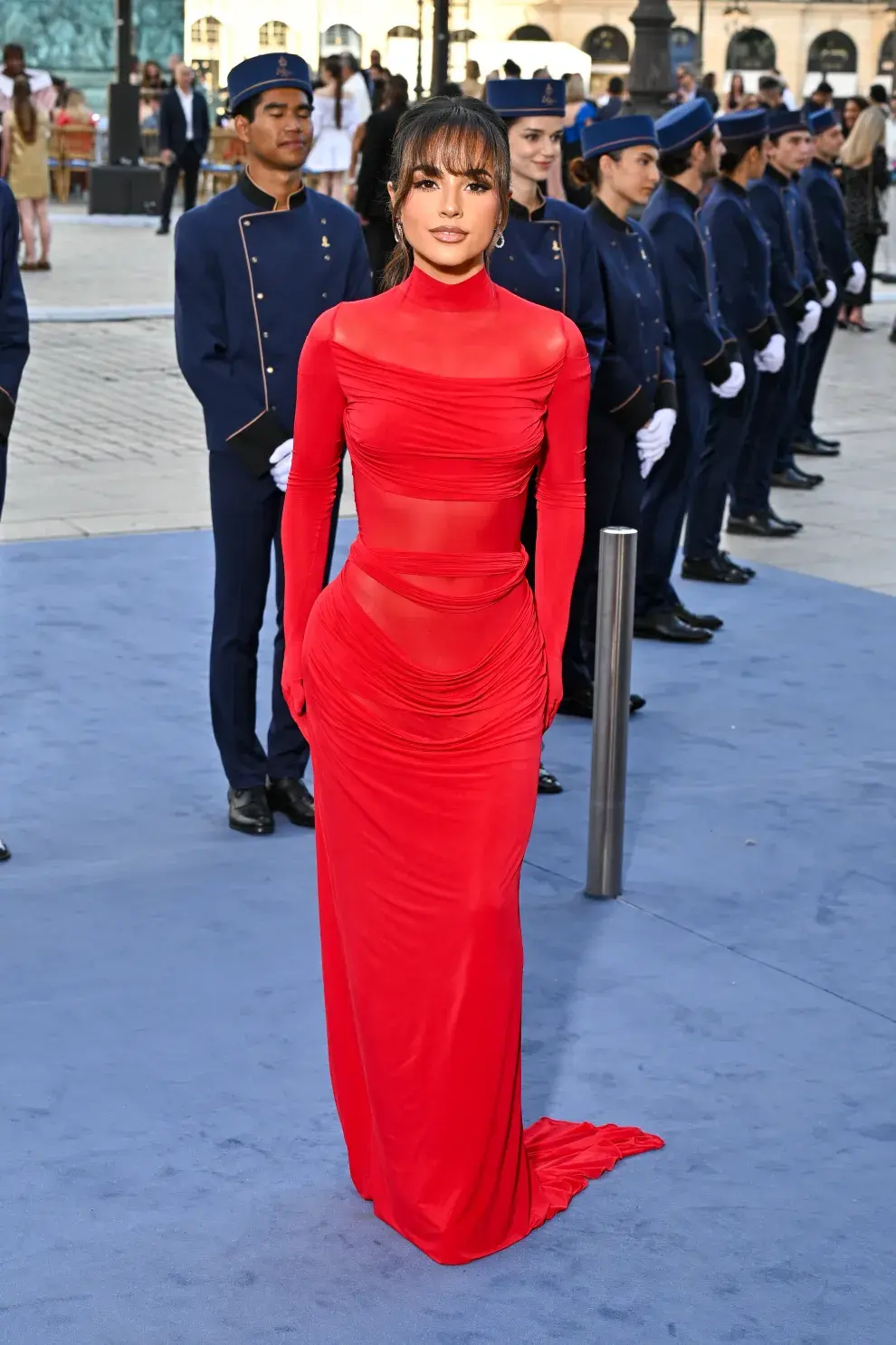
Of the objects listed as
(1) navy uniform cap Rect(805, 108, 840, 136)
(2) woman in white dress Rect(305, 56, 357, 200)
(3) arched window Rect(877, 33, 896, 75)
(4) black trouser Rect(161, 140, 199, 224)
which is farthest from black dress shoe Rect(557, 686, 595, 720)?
(3) arched window Rect(877, 33, 896, 75)

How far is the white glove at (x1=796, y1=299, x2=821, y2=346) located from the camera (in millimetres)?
10430

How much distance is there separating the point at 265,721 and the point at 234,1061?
2.56 metres

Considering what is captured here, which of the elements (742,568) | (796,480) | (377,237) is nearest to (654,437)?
(742,568)

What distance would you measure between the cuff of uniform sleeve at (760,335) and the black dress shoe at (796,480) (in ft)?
6.92

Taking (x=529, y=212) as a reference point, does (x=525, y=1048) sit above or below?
below

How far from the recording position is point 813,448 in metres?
12.4

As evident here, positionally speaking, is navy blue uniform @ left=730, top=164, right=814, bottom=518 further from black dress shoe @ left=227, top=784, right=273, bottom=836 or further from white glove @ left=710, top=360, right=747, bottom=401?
black dress shoe @ left=227, top=784, right=273, bottom=836

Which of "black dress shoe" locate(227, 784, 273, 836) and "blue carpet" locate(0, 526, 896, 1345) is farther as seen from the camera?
"black dress shoe" locate(227, 784, 273, 836)

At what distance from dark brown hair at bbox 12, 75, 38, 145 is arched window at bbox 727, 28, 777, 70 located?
73.5 meters

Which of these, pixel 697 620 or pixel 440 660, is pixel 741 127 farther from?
pixel 440 660

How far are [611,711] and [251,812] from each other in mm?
1207

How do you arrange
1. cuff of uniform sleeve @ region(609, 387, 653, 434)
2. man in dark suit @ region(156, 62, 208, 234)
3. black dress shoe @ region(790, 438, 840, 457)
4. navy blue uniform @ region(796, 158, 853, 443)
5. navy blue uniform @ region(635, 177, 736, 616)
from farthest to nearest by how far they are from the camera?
man in dark suit @ region(156, 62, 208, 234)
black dress shoe @ region(790, 438, 840, 457)
navy blue uniform @ region(796, 158, 853, 443)
navy blue uniform @ region(635, 177, 736, 616)
cuff of uniform sleeve @ region(609, 387, 653, 434)

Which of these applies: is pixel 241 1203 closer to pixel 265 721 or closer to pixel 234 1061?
pixel 234 1061

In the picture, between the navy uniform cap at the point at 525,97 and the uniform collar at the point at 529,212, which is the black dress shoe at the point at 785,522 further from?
the navy uniform cap at the point at 525,97
